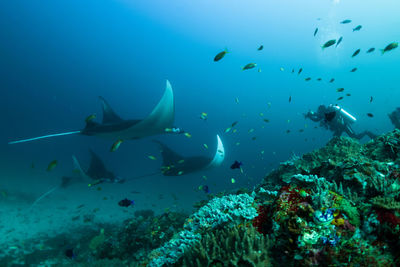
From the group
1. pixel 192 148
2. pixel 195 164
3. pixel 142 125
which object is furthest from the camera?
pixel 192 148

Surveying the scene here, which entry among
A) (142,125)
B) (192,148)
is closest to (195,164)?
(142,125)

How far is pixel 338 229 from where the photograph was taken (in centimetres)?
183

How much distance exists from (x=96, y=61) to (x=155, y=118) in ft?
402

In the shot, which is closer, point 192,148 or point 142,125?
point 142,125

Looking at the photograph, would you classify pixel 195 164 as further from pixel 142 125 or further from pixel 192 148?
pixel 192 148

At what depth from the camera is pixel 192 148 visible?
277ft

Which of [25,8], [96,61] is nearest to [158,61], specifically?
[96,61]

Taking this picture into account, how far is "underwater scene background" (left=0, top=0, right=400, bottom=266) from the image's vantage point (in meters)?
2.13

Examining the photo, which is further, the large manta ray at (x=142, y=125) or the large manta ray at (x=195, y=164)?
the large manta ray at (x=195, y=164)

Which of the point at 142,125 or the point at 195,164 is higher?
the point at 195,164

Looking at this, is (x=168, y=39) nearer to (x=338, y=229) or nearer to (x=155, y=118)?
(x=155, y=118)

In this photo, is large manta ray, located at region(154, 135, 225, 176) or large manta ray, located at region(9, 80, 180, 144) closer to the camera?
large manta ray, located at region(9, 80, 180, 144)

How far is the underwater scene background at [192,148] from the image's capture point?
7.00 feet

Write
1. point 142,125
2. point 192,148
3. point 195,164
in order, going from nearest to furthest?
point 142,125
point 195,164
point 192,148
